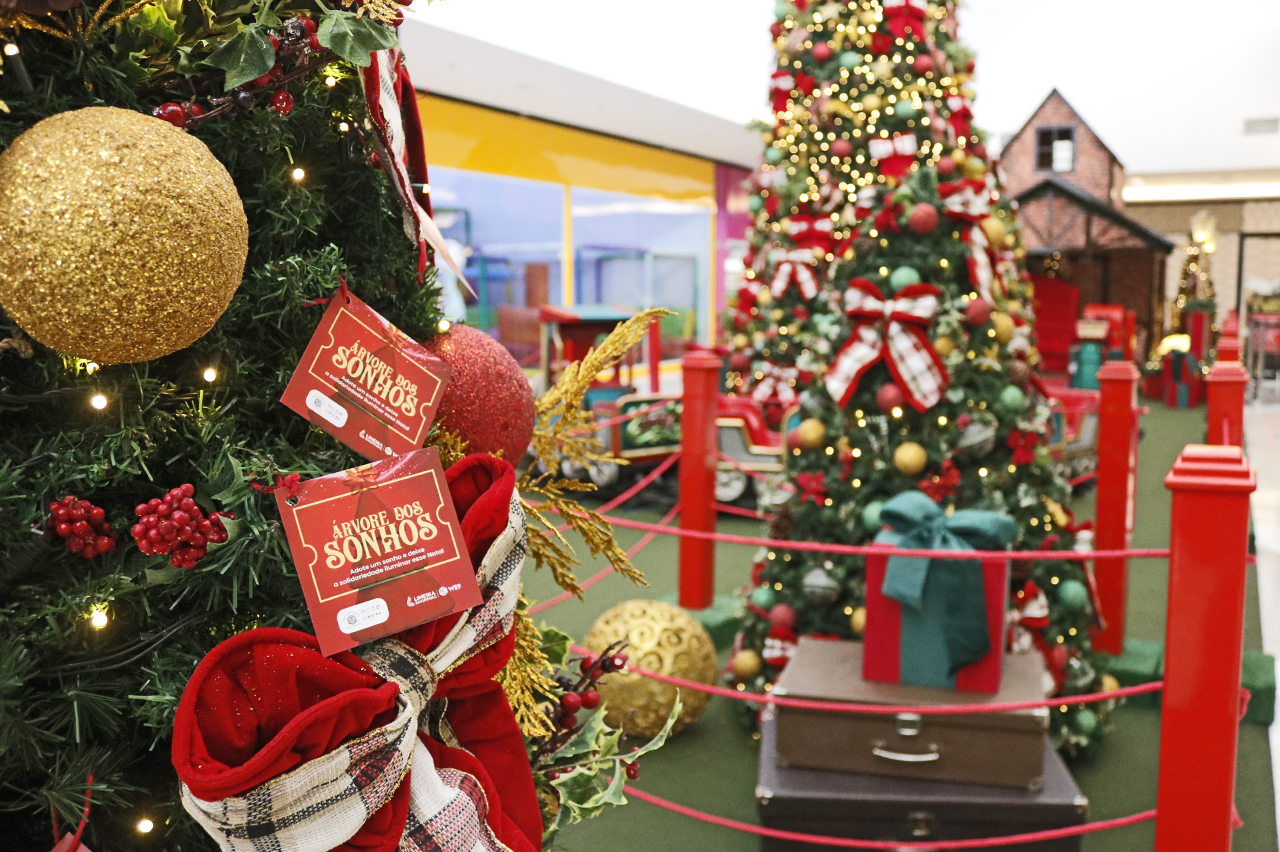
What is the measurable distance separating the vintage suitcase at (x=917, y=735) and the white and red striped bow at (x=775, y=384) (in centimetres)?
397

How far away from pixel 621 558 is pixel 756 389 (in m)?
5.27

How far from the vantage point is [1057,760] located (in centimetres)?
228

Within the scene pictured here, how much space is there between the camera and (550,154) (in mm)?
9547

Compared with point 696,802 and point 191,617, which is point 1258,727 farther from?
point 191,617

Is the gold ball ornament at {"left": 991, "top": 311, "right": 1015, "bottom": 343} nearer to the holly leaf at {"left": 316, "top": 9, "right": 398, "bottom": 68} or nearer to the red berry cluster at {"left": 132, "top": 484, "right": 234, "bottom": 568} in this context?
the holly leaf at {"left": 316, "top": 9, "right": 398, "bottom": 68}

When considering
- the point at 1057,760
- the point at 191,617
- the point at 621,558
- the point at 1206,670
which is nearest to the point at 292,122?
the point at 191,617

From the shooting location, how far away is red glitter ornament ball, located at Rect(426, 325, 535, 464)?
3.67ft

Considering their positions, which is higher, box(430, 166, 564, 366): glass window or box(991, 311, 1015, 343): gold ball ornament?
box(430, 166, 564, 366): glass window

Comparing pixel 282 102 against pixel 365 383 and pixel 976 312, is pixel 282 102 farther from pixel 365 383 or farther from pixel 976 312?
pixel 976 312

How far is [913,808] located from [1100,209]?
12865 millimetres

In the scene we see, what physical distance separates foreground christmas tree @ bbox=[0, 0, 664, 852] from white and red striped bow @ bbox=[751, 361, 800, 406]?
533 centimetres

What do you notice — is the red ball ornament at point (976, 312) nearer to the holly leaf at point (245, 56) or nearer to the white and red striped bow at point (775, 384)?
the holly leaf at point (245, 56)

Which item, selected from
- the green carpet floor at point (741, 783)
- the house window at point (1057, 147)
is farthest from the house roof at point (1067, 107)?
the green carpet floor at point (741, 783)

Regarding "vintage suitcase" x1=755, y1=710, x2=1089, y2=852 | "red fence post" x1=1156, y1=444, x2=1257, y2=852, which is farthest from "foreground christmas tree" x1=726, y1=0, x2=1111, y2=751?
"red fence post" x1=1156, y1=444, x2=1257, y2=852
